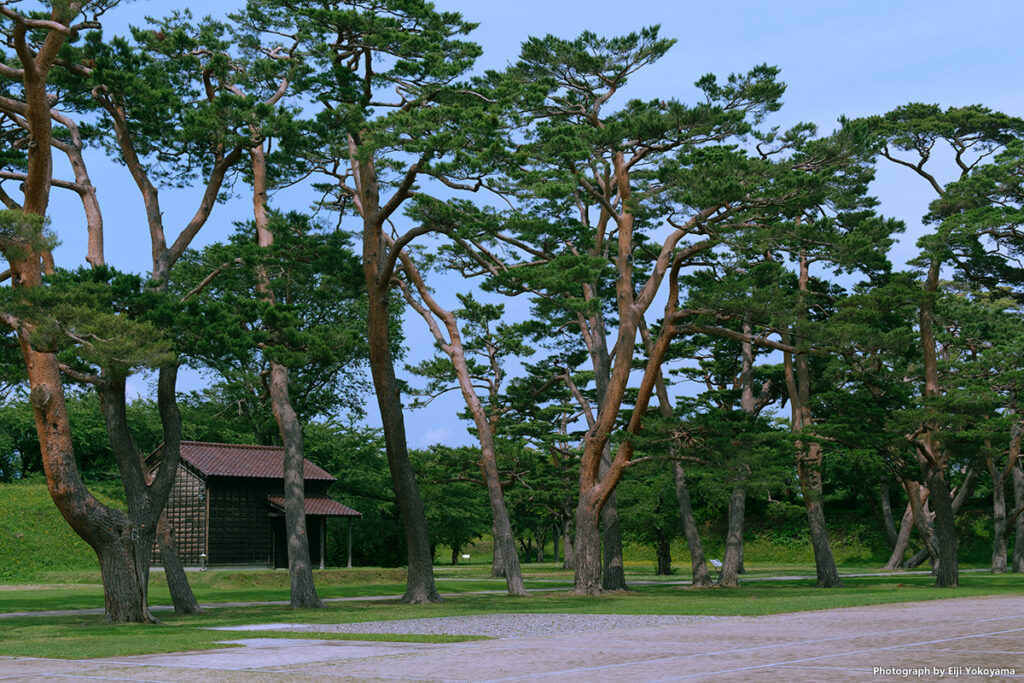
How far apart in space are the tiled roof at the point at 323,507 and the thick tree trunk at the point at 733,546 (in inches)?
582

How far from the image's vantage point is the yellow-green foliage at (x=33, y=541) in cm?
3678

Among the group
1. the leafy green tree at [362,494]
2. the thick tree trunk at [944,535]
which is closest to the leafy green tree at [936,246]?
the thick tree trunk at [944,535]

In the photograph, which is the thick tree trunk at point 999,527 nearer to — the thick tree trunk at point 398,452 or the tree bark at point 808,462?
the tree bark at point 808,462

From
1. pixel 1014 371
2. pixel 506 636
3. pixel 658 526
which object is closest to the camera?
pixel 506 636

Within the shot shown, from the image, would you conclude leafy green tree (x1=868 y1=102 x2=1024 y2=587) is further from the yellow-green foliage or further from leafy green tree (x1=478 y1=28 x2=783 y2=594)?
the yellow-green foliage

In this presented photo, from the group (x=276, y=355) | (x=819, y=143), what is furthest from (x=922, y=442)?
(x=276, y=355)

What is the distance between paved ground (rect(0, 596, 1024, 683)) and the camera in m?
8.27

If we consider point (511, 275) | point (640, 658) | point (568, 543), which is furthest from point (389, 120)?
point (568, 543)

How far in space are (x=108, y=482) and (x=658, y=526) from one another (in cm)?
2539

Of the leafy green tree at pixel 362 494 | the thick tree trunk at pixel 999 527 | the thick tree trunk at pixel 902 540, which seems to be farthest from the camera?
the leafy green tree at pixel 362 494

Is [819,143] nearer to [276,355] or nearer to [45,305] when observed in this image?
[276,355]

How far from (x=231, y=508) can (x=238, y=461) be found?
1.87 metres

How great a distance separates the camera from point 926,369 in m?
28.3

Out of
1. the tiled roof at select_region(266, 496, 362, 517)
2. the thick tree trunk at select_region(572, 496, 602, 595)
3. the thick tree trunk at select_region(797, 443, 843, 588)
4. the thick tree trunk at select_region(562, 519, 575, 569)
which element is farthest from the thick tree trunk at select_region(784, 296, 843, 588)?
the tiled roof at select_region(266, 496, 362, 517)
